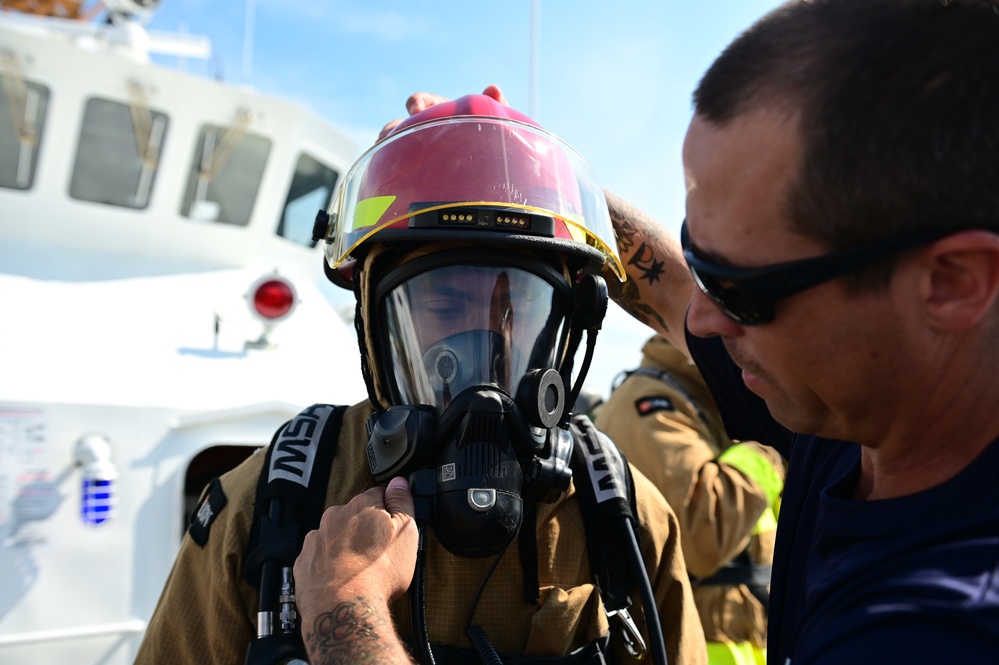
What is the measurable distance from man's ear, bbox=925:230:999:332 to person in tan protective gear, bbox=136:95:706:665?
0.76 meters

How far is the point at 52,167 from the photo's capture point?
4559mm

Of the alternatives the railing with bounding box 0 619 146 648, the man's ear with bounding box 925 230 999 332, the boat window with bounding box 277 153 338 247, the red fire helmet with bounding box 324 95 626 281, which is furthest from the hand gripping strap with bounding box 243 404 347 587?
the boat window with bounding box 277 153 338 247

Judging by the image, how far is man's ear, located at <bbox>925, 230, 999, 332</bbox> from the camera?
37.4 inches

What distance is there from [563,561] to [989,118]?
1.12 m

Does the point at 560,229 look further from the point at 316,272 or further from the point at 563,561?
the point at 316,272

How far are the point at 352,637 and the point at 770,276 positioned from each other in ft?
2.49

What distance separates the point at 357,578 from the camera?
120cm

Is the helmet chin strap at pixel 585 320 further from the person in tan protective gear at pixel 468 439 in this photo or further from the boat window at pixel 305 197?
the boat window at pixel 305 197

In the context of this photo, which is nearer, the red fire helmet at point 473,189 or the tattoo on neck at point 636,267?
the red fire helmet at point 473,189

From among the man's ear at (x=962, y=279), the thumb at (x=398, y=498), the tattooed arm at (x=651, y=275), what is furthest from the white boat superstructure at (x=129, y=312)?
the man's ear at (x=962, y=279)

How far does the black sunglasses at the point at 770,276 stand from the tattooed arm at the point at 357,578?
0.63m

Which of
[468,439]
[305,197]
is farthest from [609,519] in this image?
[305,197]

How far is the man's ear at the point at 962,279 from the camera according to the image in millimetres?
951

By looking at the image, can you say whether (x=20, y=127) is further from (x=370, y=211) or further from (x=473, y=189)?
(x=473, y=189)
